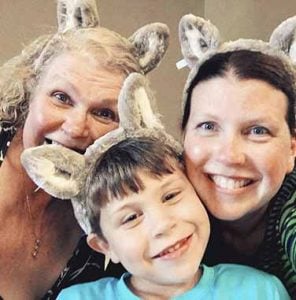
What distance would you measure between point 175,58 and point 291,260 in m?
1.43

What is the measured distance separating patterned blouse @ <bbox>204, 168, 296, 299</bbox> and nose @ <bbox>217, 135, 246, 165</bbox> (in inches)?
6.0

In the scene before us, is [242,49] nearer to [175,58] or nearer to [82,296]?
[82,296]

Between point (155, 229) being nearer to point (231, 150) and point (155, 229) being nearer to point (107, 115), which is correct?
point (231, 150)

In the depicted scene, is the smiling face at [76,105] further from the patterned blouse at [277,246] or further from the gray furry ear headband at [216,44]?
the patterned blouse at [277,246]

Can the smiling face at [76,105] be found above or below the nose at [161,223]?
above

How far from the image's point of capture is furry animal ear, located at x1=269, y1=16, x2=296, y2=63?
1.11 m

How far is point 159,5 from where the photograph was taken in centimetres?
239

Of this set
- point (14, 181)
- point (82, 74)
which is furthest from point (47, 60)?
point (14, 181)

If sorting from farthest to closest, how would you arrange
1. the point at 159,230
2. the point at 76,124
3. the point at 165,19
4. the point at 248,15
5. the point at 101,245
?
the point at 165,19, the point at 248,15, the point at 76,124, the point at 101,245, the point at 159,230

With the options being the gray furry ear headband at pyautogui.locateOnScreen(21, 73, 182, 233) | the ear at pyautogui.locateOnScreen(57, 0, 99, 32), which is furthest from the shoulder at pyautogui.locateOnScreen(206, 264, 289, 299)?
the ear at pyautogui.locateOnScreen(57, 0, 99, 32)

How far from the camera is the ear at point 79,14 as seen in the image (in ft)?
4.11

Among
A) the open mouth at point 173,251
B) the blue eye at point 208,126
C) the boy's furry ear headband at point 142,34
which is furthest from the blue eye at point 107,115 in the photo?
the open mouth at point 173,251

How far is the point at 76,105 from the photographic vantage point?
118cm

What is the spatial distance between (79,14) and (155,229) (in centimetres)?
51
